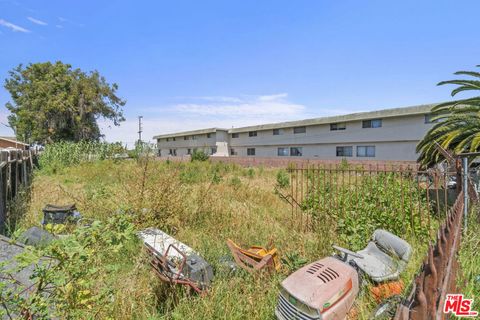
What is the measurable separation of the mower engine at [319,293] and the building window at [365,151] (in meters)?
22.5

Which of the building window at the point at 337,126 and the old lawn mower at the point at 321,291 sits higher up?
the building window at the point at 337,126

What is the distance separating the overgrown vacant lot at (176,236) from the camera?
1.83m

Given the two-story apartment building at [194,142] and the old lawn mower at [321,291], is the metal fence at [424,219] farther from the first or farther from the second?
the two-story apartment building at [194,142]

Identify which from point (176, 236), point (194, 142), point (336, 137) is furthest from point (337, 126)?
point (194, 142)

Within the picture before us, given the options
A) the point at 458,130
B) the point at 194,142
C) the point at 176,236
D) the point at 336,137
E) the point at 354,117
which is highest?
the point at 354,117

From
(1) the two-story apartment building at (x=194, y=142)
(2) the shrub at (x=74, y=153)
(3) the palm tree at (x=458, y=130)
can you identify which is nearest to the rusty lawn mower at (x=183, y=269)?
(3) the palm tree at (x=458, y=130)

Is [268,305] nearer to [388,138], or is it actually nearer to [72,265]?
[72,265]

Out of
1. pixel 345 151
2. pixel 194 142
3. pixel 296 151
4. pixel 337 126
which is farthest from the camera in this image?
pixel 194 142

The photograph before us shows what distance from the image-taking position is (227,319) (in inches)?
103

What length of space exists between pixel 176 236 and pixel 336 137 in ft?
71.8

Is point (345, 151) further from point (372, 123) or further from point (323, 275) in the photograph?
point (323, 275)

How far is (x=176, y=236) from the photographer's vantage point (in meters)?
5.05

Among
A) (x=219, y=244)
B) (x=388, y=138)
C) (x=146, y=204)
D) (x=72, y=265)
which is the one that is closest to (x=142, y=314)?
(x=72, y=265)

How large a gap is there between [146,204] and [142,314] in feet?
9.45
